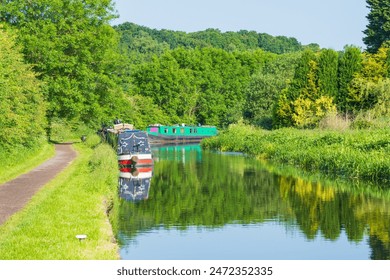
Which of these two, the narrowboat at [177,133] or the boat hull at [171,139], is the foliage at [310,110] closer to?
the boat hull at [171,139]

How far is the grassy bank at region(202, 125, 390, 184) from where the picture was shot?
90.2 ft

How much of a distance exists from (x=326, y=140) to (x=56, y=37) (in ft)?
67.5

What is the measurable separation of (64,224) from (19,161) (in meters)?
15.5

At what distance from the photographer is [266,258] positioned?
47.1 ft

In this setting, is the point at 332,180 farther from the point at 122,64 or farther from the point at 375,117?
the point at 122,64

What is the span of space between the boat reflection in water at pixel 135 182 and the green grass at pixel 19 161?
3874 millimetres

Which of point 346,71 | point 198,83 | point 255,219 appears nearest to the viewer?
point 255,219

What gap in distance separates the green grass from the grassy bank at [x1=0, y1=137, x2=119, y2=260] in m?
2.43

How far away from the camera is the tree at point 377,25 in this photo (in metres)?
68.8

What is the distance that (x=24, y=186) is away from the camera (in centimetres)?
2148

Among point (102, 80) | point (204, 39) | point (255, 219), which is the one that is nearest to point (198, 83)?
point (102, 80)

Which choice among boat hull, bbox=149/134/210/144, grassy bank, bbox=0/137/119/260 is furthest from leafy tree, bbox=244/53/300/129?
grassy bank, bbox=0/137/119/260

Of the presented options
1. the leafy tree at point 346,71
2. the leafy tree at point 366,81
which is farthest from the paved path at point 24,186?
the leafy tree at point 346,71

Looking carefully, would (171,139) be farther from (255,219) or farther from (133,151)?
(255,219)
